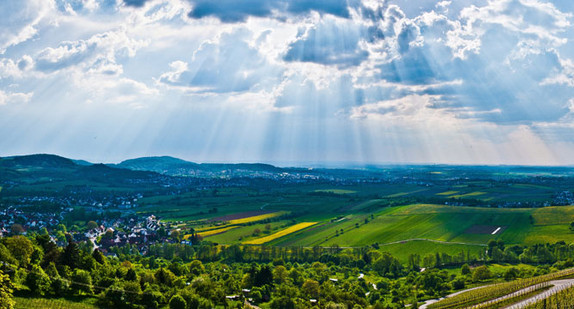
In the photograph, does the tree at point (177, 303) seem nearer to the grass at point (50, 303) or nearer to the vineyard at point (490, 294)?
the grass at point (50, 303)

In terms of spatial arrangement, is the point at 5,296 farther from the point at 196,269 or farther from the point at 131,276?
the point at 196,269

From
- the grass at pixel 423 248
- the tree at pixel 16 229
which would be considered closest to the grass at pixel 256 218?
the grass at pixel 423 248

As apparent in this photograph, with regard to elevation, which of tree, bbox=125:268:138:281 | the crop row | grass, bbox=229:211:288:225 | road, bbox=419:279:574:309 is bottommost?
road, bbox=419:279:574:309

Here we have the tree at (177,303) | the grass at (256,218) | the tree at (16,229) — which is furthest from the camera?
the grass at (256,218)

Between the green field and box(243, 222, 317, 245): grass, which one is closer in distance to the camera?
the green field

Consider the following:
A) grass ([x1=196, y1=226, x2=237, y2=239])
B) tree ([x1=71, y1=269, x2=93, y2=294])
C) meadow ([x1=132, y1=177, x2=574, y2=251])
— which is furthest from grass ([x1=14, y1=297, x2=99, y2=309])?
grass ([x1=196, y1=226, x2=237, y2=239])

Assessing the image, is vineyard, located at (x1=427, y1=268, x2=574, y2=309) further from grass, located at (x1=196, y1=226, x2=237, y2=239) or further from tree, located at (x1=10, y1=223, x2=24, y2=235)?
tree, located at (x1=10, y1=223, x2=24, y2=235)
